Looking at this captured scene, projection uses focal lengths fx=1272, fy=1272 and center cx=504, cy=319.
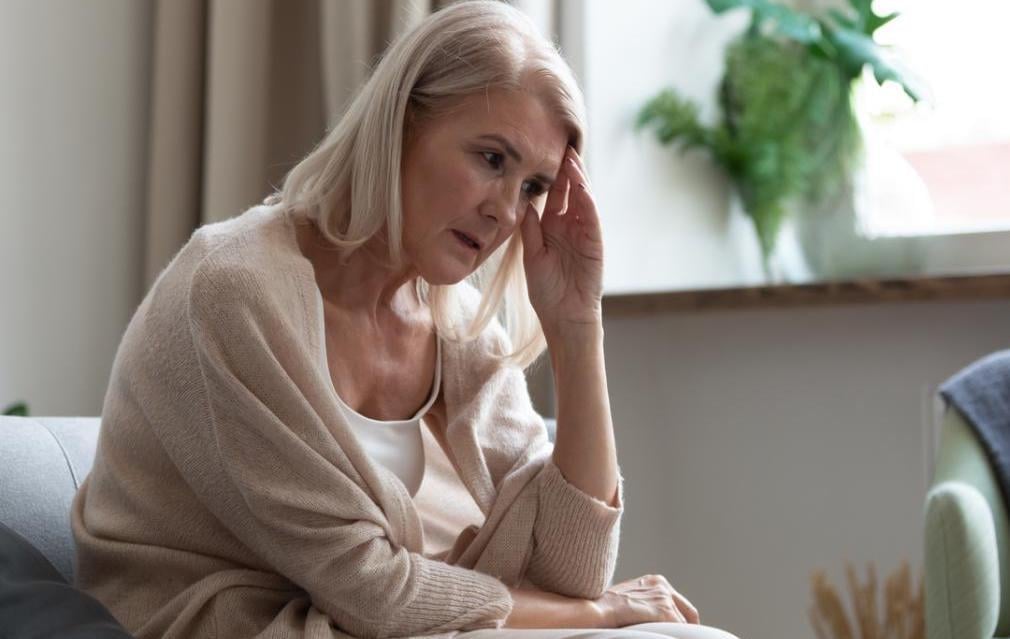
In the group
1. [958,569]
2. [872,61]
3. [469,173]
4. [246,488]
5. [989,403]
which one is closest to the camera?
[246,488]

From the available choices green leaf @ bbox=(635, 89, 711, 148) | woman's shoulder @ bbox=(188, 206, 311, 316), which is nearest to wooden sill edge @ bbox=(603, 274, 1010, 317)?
green leaf @ bbox=(635, 89, 711, 148)

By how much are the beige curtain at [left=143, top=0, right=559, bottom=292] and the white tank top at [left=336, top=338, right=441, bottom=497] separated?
109 cm

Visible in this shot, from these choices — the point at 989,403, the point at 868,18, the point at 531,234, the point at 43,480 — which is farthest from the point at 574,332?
the point at 868,18

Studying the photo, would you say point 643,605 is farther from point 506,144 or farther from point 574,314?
point 506,144

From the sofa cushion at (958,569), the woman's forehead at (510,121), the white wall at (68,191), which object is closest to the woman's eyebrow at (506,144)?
the woman's forehead at (510,121)

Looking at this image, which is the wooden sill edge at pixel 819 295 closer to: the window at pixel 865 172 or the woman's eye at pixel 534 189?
the window at pixel 865 172

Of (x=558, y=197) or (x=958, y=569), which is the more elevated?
(x=558, y=197)

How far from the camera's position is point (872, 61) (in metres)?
2.52

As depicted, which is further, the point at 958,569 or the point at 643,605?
the point at 958,569

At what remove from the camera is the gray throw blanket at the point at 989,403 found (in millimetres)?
2057

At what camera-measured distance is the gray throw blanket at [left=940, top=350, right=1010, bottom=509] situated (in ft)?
6.75

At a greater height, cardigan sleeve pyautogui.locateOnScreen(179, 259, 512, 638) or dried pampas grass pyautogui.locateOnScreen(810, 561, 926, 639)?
cardigan sleeve pyautogui.locateOnScreen(179, 259, 512, 638)

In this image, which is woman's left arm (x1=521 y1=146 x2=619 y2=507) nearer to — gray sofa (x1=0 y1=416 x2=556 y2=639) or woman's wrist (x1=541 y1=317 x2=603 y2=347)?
woman's wrist (x1=541 y1=317 x2=603 y2=347)

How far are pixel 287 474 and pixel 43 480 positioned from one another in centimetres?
39
